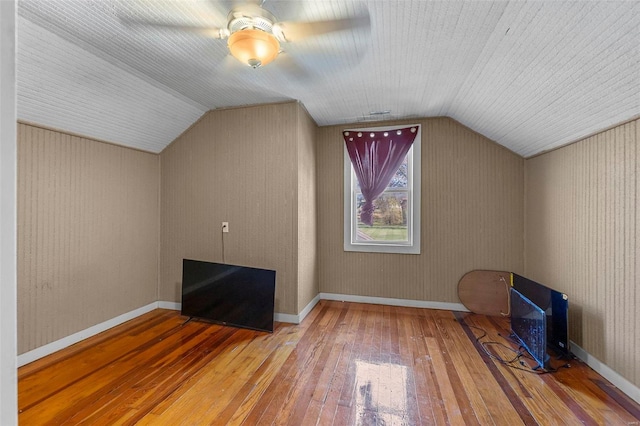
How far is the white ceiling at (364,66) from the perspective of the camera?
1700 mm

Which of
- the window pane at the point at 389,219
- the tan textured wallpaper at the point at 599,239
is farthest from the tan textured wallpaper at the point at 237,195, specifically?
the tan textured wallpaper at the point at 599,239

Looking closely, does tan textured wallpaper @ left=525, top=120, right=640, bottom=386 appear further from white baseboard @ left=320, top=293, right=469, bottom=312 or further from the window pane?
the window pane

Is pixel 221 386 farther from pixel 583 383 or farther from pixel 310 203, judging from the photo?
pixel 583 383

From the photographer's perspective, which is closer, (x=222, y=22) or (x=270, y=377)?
(x=222, y=22)

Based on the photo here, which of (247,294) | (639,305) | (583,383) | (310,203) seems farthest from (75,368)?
(639,305)

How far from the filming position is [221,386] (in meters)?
2.11

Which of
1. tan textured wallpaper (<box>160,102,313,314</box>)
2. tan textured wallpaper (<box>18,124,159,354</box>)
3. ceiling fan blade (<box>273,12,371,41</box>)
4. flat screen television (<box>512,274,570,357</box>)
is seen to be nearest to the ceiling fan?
ceiling fan blade (<box>273,12,371,41</box>)

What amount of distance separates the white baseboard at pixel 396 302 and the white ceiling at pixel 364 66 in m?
2.11

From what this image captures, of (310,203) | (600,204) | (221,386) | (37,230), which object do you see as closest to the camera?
(221,386)

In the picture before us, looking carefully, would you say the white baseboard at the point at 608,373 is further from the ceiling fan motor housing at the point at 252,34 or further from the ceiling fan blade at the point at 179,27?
the ceiling fan blade at the point at 179,27

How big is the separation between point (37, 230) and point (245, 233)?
188 cm

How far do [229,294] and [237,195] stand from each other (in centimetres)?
118

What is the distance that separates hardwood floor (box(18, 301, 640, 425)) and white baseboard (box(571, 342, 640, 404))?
0.17ft

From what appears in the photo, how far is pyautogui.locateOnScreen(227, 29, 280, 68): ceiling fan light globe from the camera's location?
5.75 feet
